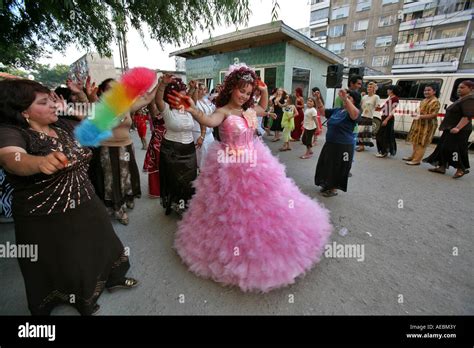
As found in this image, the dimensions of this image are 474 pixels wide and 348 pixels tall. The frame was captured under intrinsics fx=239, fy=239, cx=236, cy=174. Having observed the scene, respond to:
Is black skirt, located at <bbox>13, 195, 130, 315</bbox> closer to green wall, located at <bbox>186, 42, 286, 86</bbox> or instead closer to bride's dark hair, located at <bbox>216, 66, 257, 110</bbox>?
bride's dark hair, located at <bbox>216, 66, 257, 110</bbox>

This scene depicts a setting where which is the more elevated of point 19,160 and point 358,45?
point 358,45

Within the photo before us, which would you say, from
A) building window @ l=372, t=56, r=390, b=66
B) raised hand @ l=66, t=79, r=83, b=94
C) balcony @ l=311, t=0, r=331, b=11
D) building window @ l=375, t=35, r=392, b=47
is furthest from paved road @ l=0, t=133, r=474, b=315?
balcony @ l=311, t=0, r=331, b=11

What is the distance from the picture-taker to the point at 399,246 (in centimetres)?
278

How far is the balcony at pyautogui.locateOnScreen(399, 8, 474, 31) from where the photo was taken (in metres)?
21.4

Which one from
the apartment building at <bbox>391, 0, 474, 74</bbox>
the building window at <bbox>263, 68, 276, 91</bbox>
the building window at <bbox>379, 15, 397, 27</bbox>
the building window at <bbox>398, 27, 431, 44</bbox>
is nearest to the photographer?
the building window at <bbox>263, 68, 276, 91</bbox>

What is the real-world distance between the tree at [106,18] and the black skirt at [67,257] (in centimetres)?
227

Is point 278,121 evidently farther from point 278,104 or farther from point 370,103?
point 370,103

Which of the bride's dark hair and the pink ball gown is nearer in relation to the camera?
the pink ball gown

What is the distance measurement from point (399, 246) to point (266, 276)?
181 cm

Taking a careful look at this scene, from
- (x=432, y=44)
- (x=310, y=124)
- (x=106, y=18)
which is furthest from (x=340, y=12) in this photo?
(x=106, y=18)

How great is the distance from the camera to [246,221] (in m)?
2.09

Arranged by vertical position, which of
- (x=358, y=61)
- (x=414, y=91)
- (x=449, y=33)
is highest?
(x=449, y=33)

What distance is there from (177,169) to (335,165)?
252 centimetres

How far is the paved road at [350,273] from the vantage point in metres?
1.97
